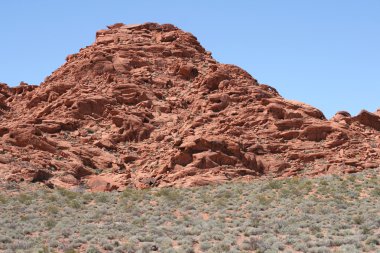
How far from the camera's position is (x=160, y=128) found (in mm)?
42719

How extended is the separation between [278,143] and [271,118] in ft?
9.42

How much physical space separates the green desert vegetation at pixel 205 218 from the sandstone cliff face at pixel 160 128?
3114 mm

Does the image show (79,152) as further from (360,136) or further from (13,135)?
(360,136)

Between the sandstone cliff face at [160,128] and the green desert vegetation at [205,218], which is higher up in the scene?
the sandstone cliff face at [160,128]

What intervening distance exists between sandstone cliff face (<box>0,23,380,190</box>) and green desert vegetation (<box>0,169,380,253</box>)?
3.11 meters

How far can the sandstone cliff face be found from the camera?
35.9 m

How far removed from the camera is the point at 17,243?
1980 centimetres

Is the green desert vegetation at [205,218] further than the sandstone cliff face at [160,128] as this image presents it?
No

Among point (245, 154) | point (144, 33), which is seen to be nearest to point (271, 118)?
point (245, 154)

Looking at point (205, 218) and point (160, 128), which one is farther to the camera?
point (160, 128)

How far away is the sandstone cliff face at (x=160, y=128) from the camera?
35.9m

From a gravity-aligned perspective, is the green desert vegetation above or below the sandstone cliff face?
below

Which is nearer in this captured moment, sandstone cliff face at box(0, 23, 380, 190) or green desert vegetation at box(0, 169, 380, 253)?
green desert vegetation at box(0, 169, 380, 253)

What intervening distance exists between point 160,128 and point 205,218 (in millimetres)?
18045
